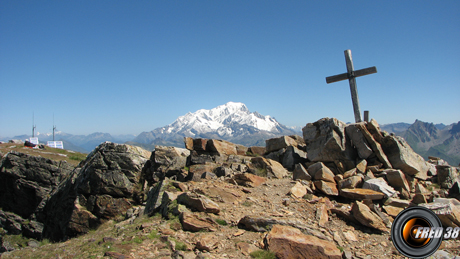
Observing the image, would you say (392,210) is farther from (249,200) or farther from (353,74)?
(353,74)

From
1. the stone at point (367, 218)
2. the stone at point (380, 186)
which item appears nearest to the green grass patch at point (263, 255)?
the stone at point (367, 218)

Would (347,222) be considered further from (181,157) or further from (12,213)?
(12,213)

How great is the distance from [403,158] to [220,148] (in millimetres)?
14064

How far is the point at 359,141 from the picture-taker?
16.6m

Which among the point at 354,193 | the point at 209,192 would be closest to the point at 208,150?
the point at 209,192

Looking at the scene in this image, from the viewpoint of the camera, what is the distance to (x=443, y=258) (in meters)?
7.52

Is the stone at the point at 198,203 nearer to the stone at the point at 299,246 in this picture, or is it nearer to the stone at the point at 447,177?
the stone at the point at 299,246

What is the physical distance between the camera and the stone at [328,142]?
53.8ft

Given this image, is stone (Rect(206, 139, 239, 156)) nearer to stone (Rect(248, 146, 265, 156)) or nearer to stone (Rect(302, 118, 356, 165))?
stone (Rect(248, 146, 265, 156))

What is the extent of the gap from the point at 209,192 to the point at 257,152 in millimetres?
11703

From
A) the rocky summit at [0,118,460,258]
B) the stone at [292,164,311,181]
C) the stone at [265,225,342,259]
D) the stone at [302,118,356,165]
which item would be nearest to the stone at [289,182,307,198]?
the rocky summit at [0,118,460,258]

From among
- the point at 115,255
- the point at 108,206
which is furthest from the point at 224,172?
the point at 108,206

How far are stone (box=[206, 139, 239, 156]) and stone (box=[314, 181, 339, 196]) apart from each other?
976cm

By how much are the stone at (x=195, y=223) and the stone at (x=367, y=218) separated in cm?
612
